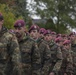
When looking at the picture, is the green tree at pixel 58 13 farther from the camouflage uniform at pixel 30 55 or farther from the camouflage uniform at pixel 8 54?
the camouflage uniform at pixel 8 54

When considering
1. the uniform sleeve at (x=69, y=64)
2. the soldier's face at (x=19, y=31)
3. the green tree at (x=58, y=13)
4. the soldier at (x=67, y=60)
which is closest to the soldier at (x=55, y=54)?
the soldier at (x=67, y=60)

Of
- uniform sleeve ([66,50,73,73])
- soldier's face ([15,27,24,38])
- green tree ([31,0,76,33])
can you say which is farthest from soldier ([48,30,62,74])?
green tree ([31,0,76,33])

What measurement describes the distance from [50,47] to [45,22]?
3051 centimetres

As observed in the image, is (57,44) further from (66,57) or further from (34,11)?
(34,11)

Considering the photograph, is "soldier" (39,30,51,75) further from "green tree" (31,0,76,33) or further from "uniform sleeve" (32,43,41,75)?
"green tree" (31,0,76,33)

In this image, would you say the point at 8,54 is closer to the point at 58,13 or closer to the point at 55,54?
the point at 55,54

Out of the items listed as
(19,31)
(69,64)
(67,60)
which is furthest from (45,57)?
(69,64)

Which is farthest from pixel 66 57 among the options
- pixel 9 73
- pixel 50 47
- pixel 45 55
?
pixel 9 73

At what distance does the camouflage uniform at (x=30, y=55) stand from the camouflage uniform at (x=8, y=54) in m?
1.41

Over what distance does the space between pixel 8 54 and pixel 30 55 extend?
153cm

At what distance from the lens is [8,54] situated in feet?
26.9

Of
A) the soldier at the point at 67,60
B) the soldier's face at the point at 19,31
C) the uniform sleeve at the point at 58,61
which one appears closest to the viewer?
the soldier's face at the point at 19,31

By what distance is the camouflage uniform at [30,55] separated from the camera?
9625 mm

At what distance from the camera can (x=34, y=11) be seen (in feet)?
137
